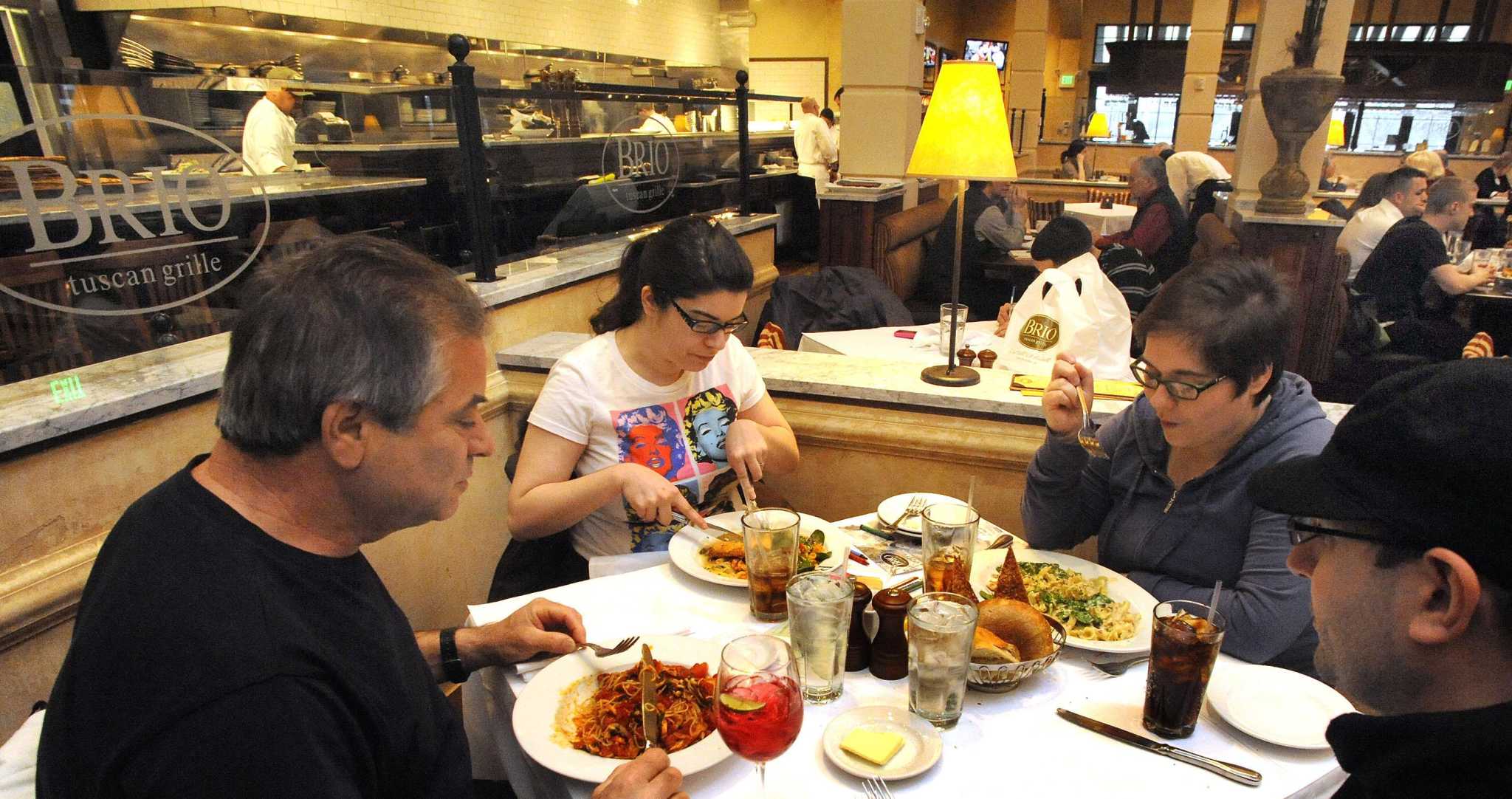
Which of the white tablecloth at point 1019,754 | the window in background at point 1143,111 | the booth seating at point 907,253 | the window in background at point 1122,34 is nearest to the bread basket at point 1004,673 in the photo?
the white tablecloth at point 1019,754

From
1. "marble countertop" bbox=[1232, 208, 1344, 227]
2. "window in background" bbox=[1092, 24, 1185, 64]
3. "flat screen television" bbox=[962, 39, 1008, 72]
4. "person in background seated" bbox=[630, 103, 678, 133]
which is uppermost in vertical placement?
"window in background" bbox=[1092, 24, 1185, 64]

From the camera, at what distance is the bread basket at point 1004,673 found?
4.12 ft

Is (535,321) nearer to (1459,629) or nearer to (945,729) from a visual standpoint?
(945,729)

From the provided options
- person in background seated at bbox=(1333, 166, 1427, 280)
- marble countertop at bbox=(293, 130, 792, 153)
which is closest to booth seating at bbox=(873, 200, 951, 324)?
person in background seated at bbox=(1333, 166, 1427, 280)

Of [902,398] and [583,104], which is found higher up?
[583,104]

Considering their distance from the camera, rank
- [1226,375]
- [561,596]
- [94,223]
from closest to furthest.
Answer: [1226,375] → [561,596] → [94,223]

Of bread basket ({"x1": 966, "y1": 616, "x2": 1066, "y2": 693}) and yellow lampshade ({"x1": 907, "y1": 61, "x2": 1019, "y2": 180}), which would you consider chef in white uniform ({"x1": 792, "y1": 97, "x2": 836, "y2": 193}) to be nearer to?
yellow lampshade ({"x1": 907, "y1": 61, "x2": 1019, "y2": 180})

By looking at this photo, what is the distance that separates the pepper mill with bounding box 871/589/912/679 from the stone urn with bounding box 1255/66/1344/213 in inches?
235

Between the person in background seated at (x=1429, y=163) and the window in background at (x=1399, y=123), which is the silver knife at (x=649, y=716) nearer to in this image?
the person in background seated at (x=1429, y=163)

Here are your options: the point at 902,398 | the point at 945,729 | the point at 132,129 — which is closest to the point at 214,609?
the point at 945,729

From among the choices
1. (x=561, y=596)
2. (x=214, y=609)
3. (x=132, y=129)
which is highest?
(x=132, y=129)

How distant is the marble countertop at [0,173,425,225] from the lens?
177cm

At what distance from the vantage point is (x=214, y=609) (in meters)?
0.87

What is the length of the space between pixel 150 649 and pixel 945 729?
0.99 m
